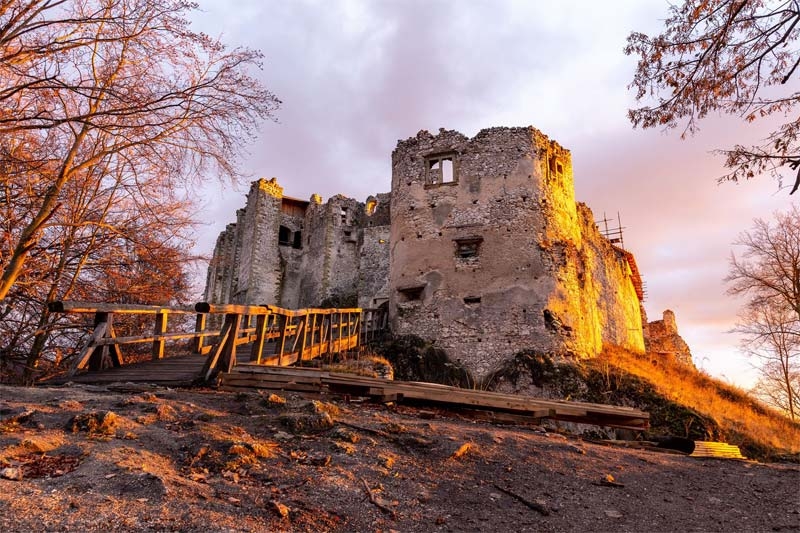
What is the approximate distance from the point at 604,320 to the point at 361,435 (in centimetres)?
1819

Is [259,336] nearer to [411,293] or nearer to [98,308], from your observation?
[98,308]

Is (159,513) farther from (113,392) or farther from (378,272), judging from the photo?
(378,272)

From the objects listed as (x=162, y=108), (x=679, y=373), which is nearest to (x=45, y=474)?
(x=162, y=108)

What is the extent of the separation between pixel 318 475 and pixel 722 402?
1544 centimetres

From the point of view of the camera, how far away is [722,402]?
50.0 feet

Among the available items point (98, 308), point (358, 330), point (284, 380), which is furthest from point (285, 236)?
point (284, 380)

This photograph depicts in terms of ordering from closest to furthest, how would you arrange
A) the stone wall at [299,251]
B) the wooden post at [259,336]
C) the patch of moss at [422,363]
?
the wooden post at [259,336] → the patch of moss at [422,363] → the stone wall at [299,251]

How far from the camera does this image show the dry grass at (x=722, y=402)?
1130cm

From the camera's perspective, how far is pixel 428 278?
15.0m

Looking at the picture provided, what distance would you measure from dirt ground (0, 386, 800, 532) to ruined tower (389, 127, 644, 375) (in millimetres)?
7595

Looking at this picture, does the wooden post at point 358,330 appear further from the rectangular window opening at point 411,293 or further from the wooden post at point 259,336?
the wooden post at point 259,336

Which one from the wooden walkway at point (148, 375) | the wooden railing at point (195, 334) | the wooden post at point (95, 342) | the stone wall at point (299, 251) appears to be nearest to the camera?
the wooden walkway at point (148, 375)

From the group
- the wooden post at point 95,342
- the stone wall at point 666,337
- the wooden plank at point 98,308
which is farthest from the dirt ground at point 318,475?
the stone wall at point 666,337

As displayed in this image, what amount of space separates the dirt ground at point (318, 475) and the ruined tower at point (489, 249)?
7.60 m
